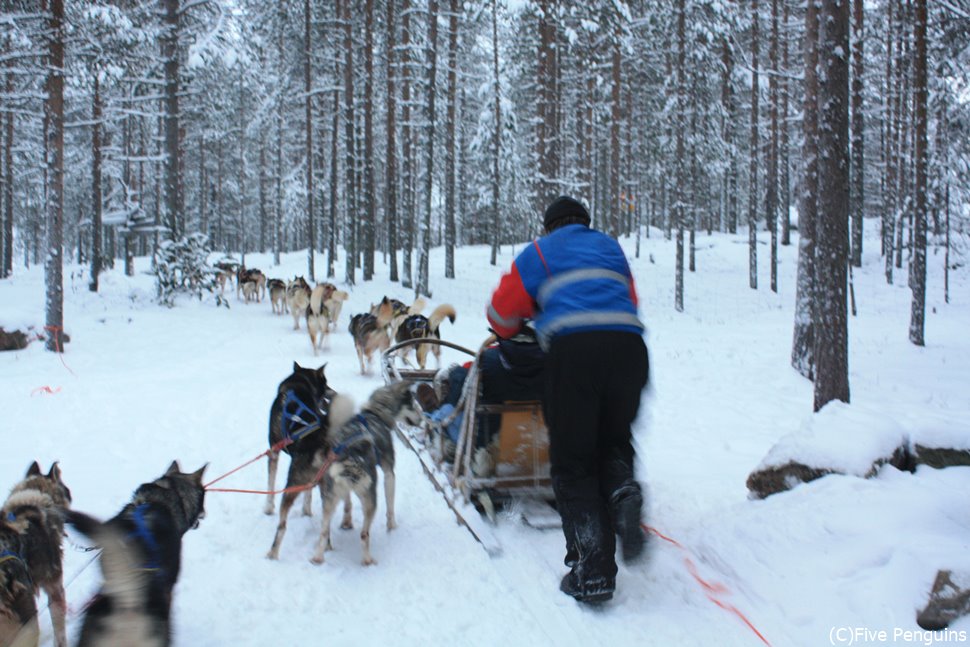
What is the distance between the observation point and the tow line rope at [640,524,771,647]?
10.3 ft

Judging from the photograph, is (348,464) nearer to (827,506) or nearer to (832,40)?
(827,506)

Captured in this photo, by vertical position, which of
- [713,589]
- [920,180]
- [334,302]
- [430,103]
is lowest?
[713,589]

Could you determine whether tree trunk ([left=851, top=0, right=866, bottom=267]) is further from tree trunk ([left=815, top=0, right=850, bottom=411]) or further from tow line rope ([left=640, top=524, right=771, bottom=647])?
tow line rope ([left=640, top=524, right=771, bottom=647])

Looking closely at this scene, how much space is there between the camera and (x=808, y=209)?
32.7 feet

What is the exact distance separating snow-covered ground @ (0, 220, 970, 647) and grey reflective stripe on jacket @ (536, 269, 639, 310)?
5.38 feet

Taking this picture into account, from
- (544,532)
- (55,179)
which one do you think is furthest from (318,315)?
(544,532)

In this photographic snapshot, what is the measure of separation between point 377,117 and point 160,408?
25286 millimetres

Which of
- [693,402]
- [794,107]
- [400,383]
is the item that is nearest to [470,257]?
[794,107]

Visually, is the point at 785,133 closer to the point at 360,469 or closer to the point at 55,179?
the point at 55,179

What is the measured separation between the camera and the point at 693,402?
900 centimetres

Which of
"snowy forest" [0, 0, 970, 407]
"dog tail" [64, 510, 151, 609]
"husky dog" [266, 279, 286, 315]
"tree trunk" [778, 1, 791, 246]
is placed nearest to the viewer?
"dog tail" [64, 510, 151, 609]

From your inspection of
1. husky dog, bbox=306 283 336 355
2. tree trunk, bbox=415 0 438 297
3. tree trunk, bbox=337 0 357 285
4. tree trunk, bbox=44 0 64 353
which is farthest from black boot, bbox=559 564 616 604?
tree trunk, bbox=337 0 357 285

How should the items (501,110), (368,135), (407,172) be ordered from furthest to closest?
1. (501,110)
2. (368,135)
3. (407,172)

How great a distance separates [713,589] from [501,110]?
24298 millimetres
